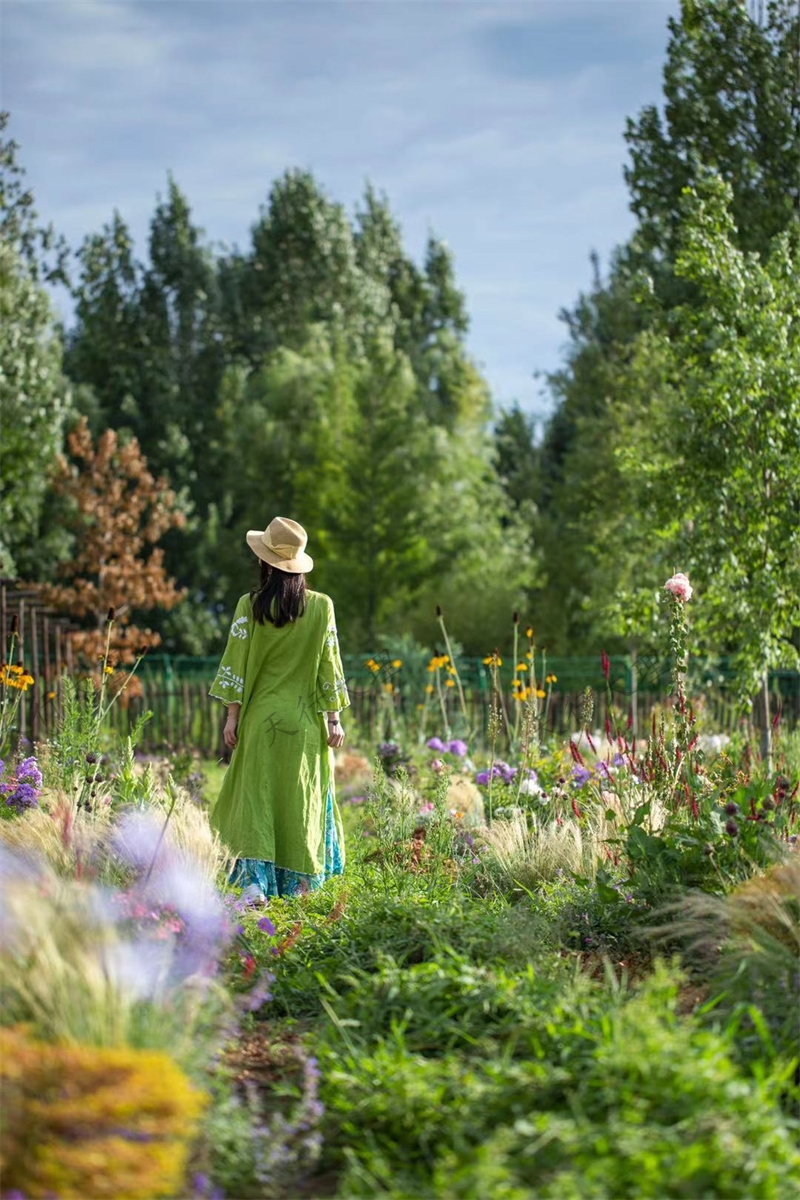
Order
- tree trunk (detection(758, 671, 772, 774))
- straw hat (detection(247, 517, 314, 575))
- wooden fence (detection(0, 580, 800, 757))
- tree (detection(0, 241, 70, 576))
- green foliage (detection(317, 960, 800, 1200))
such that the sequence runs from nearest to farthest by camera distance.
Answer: green foliage (detection(317, 960, 800, 1200)), straw hat (detection(247, 517, 314, 575)), tree trunk (detection(758, 671, 772, 774)), wooden fence (detection(0, 580, 800, 757)), tree (detection(0, 241, 70, 576))

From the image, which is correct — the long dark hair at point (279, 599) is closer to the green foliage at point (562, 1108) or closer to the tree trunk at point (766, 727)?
the green foliage at point (562, 1108)

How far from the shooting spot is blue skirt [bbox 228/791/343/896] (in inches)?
209

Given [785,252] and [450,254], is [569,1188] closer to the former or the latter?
[785,252]

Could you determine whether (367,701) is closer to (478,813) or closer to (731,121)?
(478,813)

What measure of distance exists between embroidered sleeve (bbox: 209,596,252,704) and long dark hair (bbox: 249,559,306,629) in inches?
3.1

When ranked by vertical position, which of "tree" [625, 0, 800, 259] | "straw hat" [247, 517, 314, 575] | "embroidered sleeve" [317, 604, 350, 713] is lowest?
"embroidered sleeve" [317, 604, 350, 713]

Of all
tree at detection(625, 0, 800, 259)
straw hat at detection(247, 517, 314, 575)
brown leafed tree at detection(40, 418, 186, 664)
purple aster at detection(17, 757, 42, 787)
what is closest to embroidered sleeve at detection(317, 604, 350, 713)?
straw hat at detection(247, 517, 314, 575)

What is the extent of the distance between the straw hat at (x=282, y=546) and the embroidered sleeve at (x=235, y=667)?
0.22m

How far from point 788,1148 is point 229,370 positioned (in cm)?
3102

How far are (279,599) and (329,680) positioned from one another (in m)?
0.43

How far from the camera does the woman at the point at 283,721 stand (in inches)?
212

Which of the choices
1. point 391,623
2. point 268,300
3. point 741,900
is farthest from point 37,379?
point 268,300

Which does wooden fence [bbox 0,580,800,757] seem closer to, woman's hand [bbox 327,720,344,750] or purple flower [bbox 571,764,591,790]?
purple flower [bbox 571,764,591,790]

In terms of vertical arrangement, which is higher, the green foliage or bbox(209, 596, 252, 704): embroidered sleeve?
bbox(209, 596, 252, 704): embroidered sleeve
